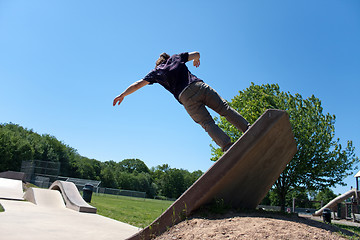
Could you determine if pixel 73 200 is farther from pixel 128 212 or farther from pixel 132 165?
pixel 132 165

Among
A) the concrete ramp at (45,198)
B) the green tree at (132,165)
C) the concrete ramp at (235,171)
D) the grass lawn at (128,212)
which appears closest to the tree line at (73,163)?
the green tree at (132,165)

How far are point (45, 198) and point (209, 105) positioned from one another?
756 cm

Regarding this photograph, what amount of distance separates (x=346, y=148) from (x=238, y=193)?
18781mm

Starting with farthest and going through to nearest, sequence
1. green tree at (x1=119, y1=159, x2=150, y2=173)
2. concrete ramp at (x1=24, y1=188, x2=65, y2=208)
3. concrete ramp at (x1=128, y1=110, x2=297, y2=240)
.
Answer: green tree at (x1=119, y1=159, x2=150, y2=173) → concrete ramp at (x1=24, y1=188, x2=65, y2=208) → concrete ramp at (x1=128, y1=110, x2=297, y2=240)

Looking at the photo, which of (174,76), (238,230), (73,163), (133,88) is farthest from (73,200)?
(73,163)

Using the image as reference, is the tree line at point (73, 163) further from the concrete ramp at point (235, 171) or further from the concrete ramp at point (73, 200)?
the concrete ramp at point (235, 171)

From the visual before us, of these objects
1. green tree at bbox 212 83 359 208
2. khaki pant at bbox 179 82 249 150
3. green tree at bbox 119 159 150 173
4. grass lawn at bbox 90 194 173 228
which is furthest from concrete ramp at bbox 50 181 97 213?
green tree at bbox 119 159 150 173

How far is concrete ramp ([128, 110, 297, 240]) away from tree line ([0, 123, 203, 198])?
160 feet

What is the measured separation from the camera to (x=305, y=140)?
16.8 m

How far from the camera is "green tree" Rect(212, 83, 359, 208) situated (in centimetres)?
1700

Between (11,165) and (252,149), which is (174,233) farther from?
(11,165)

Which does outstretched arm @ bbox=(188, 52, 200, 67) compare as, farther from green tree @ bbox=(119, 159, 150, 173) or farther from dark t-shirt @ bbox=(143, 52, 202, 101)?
green tree @ bbox=(119, 159, 150, 173)

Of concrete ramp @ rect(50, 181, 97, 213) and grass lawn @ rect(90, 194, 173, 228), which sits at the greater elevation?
concrete ramp @ rect(50, 181, 97, 213)

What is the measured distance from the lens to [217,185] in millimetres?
2705
